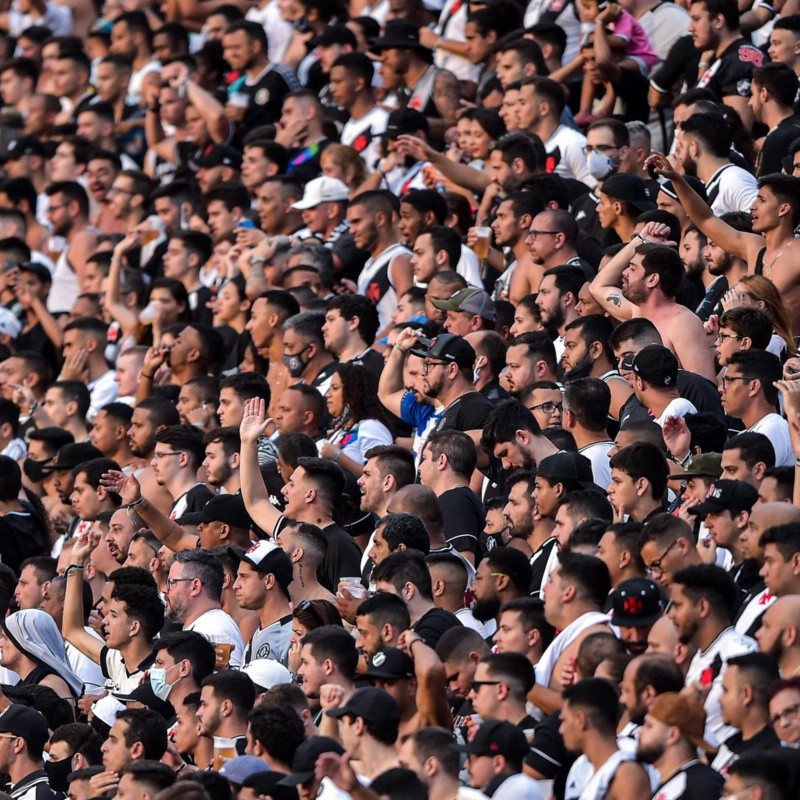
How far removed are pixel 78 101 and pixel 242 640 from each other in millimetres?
10960

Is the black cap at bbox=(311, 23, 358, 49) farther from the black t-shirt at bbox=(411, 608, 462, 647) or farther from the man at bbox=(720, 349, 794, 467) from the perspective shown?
the black t-shirt at bbox=(411, 608, 462, 647)

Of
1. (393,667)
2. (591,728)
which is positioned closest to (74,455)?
(393,667)

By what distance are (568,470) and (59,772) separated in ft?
9.35

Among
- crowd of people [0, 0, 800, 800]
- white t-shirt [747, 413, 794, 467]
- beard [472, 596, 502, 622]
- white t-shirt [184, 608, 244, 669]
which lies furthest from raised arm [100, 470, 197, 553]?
white t-shirt [747, 413, 794, 467]

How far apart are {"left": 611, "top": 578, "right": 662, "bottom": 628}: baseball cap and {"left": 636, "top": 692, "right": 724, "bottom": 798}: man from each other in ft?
2.72

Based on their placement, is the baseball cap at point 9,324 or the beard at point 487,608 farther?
the baseball cap at point 9,324

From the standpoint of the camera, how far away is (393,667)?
906cm

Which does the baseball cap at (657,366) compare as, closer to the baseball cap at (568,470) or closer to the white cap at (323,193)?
the baseball cap at (568,470)

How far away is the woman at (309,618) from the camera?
1030cm

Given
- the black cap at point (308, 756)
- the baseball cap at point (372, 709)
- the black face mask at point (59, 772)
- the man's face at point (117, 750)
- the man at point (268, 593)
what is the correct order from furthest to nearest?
the man at point (268, 593) → the black face mask at point (59, 772) → the man's face at point (117, 750) → the baseball cap at point (372, 709) → the black cap at point (308, 756)

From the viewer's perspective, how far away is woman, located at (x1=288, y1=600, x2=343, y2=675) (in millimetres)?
10297

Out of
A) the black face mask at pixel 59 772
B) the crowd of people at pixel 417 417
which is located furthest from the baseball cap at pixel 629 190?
the black face mask at pixel 59 772

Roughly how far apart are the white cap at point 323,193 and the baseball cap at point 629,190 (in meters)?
2.96

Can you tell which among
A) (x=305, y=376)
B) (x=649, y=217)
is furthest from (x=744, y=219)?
(x=305, y=376)
